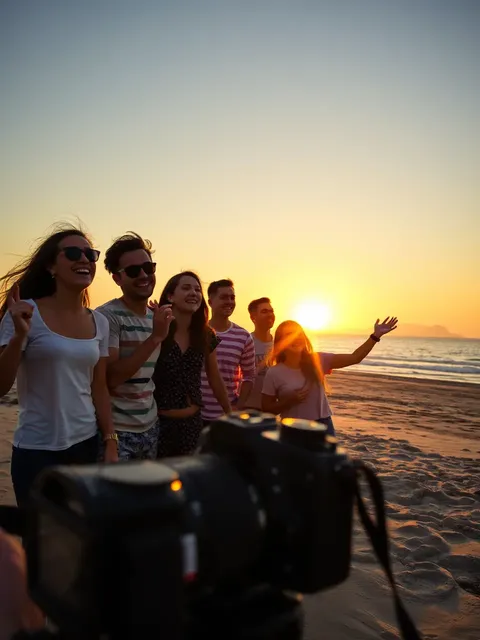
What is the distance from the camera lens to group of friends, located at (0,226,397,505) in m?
2.36

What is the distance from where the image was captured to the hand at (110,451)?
8.49 feet

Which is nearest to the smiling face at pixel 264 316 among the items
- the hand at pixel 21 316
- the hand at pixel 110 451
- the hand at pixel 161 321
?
the hand at pixel 161 321

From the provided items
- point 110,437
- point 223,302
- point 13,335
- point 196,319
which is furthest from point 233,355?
point 13,335

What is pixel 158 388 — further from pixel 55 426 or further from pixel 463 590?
pixel 463 590

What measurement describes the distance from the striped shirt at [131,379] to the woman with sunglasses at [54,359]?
152mm

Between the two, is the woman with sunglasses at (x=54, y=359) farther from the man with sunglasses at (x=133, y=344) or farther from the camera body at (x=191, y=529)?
the camera body at (x=191, y=529)

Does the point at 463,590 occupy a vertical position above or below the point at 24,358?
below

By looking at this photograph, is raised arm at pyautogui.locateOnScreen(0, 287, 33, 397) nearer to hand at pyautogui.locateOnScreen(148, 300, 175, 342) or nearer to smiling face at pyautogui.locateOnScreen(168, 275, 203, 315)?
hand at pyautogui.locateOnScreen(148, 300, 175, 342)

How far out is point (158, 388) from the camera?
3.18 metres

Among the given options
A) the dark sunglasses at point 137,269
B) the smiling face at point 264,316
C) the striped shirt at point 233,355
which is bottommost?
the striped shirt at point 233,355

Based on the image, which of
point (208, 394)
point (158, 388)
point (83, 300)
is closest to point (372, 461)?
point (208, 394)

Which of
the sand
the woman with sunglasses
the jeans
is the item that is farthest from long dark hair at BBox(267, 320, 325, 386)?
the jeans

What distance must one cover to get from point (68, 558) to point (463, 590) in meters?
3.14

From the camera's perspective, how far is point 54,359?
7.81ft
